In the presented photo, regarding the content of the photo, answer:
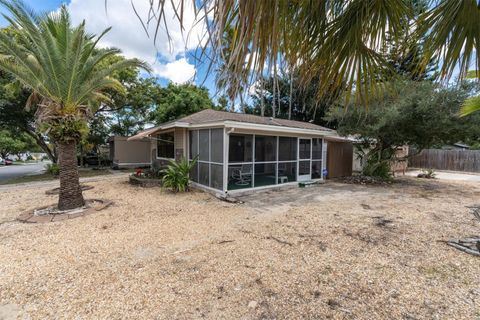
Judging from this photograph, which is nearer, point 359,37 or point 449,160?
point 359,37

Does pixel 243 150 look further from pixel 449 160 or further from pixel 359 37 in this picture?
pixel 449 160

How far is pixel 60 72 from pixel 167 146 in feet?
20.0

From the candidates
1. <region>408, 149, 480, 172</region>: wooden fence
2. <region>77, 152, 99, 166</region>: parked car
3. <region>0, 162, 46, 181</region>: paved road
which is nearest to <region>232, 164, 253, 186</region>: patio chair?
<region>0, 162, 46, 181</region>: paved road

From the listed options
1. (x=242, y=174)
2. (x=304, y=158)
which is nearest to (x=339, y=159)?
(x=304, y=158)

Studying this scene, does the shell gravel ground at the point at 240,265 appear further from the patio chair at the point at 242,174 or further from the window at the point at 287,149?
the window at the point at 287,149

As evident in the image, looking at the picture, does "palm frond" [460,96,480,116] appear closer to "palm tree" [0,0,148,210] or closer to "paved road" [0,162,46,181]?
"palm tree" [0,0,148,210]

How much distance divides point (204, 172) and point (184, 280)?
19.7ft

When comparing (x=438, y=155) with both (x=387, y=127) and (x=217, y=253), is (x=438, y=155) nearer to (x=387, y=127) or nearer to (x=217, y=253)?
(x=387, y=127)

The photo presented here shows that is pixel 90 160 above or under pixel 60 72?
under

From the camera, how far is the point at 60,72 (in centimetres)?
575

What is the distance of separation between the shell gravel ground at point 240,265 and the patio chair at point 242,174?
8.30ft

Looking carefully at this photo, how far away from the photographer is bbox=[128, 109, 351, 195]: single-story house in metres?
7.99

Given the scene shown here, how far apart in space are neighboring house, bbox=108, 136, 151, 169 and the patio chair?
407 inches

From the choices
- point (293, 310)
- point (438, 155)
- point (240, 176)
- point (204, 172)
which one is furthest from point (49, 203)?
point (438, 155)
